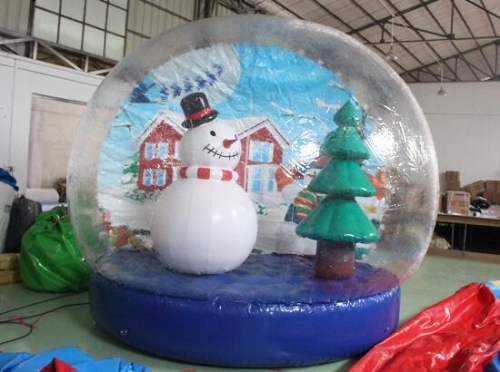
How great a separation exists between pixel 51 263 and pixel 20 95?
3654 millimetres

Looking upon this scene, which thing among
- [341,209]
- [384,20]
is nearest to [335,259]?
[341,209]

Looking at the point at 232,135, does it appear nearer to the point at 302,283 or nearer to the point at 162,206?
the point at 162,206

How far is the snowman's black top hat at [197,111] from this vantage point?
2654mm

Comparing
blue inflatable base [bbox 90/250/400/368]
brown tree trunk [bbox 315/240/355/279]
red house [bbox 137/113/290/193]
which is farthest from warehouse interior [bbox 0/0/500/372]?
red house [bbox 137/113/290/193]

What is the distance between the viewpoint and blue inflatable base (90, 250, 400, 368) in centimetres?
224

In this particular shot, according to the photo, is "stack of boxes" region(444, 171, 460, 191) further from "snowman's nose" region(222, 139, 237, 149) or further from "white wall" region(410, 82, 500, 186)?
"snowman's nose" region(222, 139, 237, 149)

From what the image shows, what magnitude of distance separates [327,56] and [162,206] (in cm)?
139

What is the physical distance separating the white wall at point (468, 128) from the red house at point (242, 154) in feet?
40.5

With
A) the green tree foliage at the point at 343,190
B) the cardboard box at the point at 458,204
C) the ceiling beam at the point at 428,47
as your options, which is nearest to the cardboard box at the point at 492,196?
the ceiling beam at the point at 428,47

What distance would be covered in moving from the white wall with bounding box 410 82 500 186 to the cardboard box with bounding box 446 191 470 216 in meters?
6.51

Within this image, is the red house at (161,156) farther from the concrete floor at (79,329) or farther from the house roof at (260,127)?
the concrete floor at (79,329)

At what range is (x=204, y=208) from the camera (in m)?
2.43

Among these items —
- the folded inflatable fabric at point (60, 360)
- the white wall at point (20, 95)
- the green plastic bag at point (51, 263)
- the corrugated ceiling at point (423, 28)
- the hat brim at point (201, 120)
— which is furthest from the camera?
the corrugated ceiling at point (423, 28)

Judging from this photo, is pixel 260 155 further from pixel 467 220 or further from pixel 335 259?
pixel 467 220
